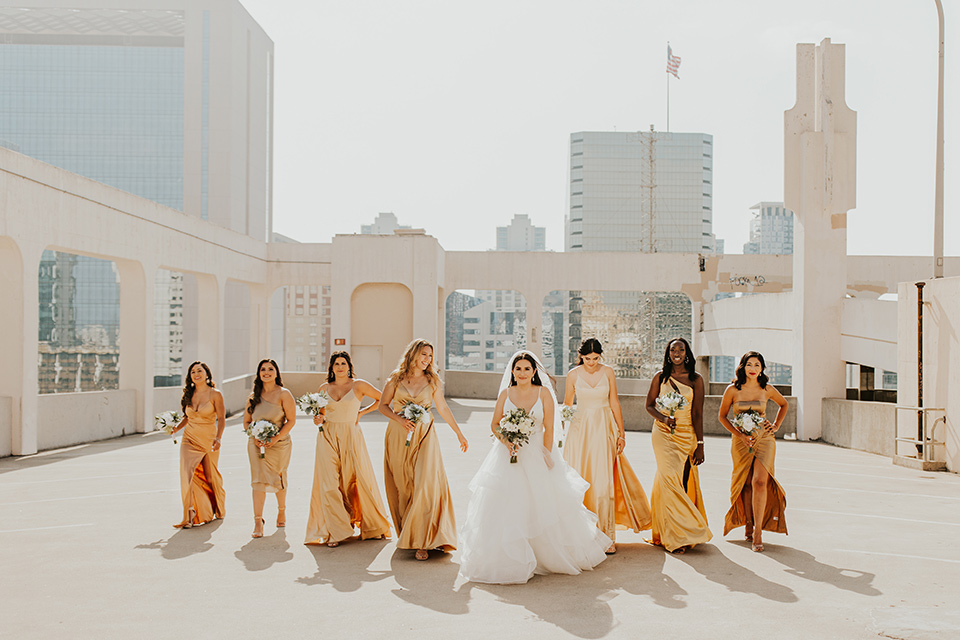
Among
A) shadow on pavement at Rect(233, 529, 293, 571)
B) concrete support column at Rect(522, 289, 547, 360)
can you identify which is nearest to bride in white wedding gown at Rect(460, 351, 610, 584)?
shadow on pavement at Rect(233, 529, 293, 571)

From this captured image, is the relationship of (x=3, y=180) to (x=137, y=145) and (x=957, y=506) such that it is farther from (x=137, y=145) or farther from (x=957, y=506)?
(x=137, y=145)

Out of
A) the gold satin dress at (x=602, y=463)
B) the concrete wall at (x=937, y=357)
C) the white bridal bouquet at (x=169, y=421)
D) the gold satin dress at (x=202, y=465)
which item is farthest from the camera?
the concrete wall at (x=937, y=357)

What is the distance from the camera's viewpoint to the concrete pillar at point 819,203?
18750mm

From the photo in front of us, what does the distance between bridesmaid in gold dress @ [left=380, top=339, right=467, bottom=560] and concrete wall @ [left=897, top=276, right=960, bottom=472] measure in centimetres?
969

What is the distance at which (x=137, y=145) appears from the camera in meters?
88.3

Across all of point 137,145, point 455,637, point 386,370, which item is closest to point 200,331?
point 386,370

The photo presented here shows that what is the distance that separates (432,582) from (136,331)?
15446mm

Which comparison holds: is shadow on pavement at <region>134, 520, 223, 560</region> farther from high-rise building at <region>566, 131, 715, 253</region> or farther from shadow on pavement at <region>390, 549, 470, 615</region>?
high-rise building at <region>566, 131, 715, 253</region>

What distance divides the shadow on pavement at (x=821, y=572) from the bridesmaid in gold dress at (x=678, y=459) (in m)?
0.68

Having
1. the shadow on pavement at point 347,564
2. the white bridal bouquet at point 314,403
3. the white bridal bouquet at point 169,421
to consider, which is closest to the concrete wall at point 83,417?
the white bridal bouquet at point 169,421

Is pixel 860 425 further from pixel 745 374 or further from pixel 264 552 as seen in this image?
pixel 264 552

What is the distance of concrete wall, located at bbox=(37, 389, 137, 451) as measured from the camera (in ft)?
52.3

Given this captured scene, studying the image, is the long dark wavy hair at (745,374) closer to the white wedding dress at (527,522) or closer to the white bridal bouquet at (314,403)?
the white wedding dress at (527,522)

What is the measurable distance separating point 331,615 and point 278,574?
128cm
